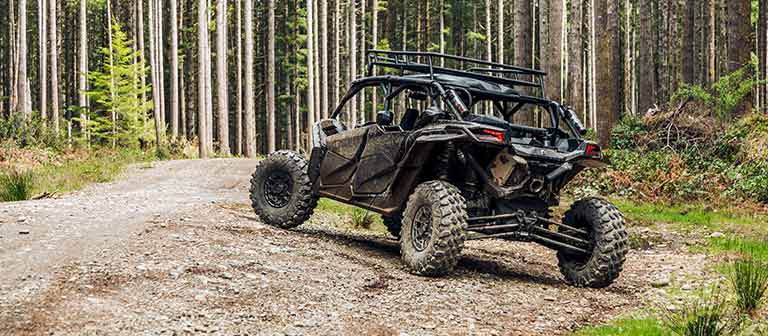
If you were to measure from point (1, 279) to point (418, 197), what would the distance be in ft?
12.7

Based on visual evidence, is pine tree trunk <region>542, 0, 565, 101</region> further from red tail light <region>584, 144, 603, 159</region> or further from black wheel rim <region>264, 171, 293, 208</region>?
red tail light <region>584, 144, 603, 159</region>

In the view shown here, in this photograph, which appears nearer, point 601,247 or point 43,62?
point 601,247

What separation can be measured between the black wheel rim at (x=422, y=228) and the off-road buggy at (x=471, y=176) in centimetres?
1

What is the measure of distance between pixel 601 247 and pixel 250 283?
3520 millimetres

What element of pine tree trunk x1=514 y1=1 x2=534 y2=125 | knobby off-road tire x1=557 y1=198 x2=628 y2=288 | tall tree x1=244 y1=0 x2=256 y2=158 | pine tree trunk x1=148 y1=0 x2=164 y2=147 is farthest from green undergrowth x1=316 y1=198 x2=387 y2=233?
tall tree x1=244 y1=0 x2=256 y2=158

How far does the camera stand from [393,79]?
8398 mm

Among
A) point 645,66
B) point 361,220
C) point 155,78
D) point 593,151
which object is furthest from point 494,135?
point 155,78

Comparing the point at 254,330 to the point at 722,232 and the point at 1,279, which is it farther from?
the point at 722,232

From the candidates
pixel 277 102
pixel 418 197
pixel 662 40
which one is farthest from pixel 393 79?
pixel 277 102

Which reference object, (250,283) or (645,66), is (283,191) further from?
(645,66)

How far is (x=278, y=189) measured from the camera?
32.2ft

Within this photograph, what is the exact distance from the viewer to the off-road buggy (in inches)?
285

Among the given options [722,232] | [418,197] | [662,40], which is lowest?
[722,232]

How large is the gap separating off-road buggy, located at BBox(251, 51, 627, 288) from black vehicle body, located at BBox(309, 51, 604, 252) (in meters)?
0.01
